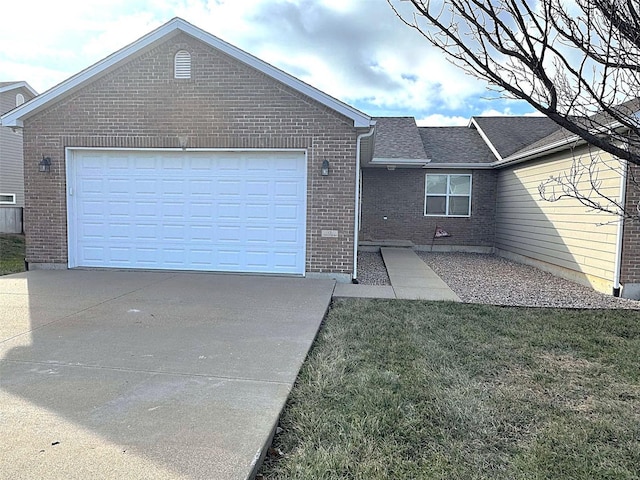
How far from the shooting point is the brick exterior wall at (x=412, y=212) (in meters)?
15.2

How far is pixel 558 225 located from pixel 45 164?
11.6 m

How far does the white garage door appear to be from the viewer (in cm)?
893

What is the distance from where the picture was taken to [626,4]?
2631 millimetres

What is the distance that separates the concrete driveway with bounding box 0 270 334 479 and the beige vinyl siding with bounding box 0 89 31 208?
13.6 metres

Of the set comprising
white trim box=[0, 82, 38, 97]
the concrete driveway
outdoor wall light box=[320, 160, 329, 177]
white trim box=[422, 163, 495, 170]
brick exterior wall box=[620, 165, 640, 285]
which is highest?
white trim box=[0, 82, 38, 97]

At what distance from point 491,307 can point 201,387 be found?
4.94 m

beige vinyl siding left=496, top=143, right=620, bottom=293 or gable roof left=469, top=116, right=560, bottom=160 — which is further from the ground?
gable roof left=469, top=116, right=560, bottom=160

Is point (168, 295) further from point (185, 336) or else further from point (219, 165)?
point (219, 165)

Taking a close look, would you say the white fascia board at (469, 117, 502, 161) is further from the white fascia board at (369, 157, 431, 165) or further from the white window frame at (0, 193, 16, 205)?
the white window frame at (0, 193, 16, 205)

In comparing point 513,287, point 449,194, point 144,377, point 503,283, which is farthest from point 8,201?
point 513,287

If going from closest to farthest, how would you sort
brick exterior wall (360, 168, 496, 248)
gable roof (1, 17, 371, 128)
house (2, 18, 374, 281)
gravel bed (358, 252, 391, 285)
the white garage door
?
gable roof (1, 17, 371, 128) < house (2, 18, 374, 281) < the white garage door < gravel bed (358, 252, 391, 285) < brick exterior wall (360, 168, 496, 248)

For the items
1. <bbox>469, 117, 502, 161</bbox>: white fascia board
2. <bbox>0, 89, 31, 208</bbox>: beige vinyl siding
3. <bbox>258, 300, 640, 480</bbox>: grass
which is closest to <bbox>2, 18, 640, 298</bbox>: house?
<bbox>258, 300, 640, 480</bbox>: grass

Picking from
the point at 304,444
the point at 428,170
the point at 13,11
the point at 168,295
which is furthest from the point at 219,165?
the point at 428,170

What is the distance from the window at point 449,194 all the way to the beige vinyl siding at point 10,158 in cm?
1645
